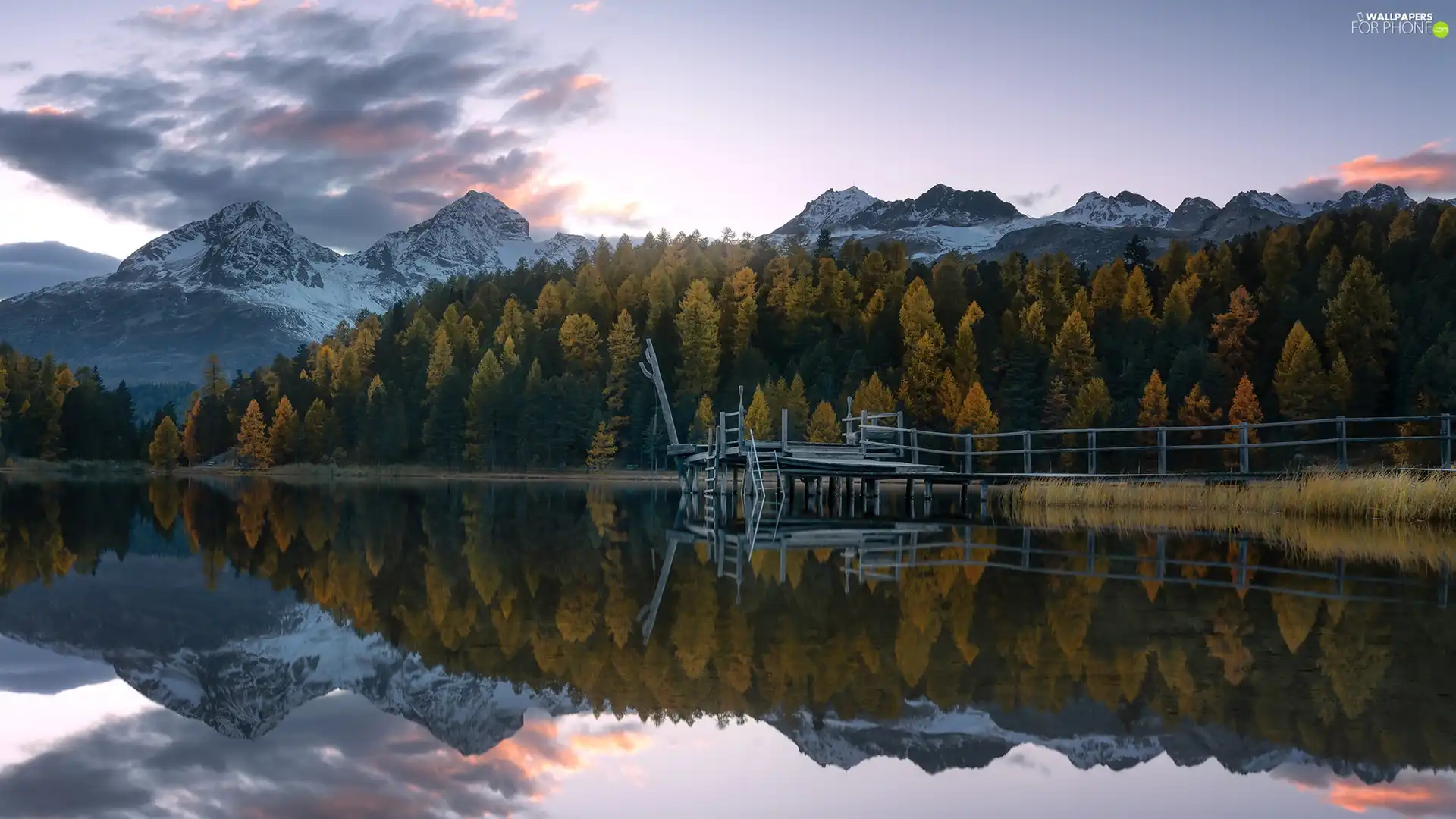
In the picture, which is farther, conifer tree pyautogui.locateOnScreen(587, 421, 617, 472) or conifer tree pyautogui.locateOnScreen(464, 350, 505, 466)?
conifer tree pyautogui.locateOnScreen(464, 350, 505, 466)

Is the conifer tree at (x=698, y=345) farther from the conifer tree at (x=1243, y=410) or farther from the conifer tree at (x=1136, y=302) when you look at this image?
the conifer tree at (x=1243, y=410)

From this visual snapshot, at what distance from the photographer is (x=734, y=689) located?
8.52 metres

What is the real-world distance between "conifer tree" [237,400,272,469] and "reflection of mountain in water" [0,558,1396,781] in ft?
332

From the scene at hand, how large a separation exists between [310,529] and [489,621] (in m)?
15.6

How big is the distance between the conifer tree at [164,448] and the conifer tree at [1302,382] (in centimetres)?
9769

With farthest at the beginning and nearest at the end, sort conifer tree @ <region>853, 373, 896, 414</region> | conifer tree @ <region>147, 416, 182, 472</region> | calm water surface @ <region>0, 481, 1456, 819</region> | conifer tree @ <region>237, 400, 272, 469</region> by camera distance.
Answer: conifer tree @ <region>147, 416, 182, 472</region> < conifer tree @ <region>237, 400, 272, 469</region> < conifer tree @ <region>853, 373, 896, 414</region> < calm water surface @ <region>0, 481, 1456, 819</region>

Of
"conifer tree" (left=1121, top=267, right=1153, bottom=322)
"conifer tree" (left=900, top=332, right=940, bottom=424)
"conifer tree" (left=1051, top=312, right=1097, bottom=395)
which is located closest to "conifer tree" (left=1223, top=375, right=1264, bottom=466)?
"conifer tree" (left=1051, top=312, right=1097, bottom=395)

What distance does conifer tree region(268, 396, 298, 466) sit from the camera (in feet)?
359

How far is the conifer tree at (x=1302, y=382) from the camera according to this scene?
7994 centimetres

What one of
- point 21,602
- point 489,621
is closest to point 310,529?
point 21,602

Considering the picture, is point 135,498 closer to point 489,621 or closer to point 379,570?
→ point 379,570

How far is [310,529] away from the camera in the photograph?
84.7ft

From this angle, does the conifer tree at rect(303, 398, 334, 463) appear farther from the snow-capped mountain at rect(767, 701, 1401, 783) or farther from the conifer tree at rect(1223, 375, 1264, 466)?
the snow-capped mountain at rect(767, 701, 1401, 783)

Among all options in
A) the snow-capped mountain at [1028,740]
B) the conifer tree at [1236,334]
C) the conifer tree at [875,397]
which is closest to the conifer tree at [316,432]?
the conifer tree at [875,397]
